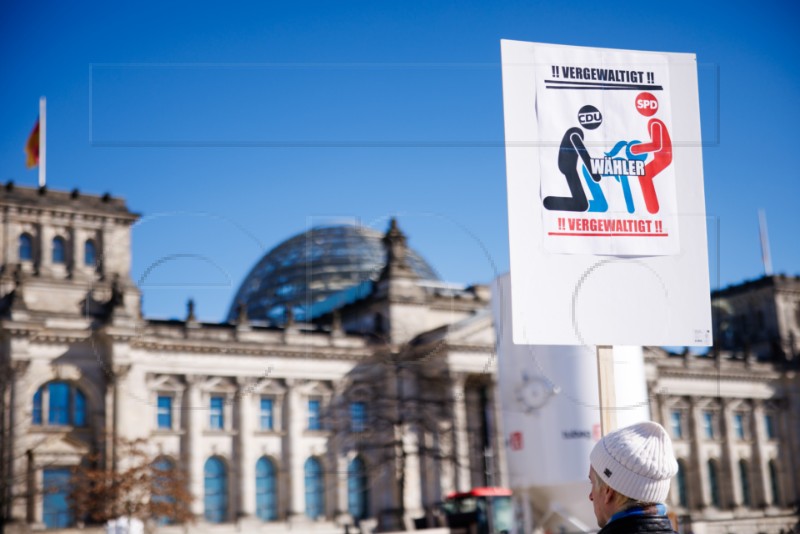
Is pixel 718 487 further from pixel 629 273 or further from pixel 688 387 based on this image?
pixel 629 273

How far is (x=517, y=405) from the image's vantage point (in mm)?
28688

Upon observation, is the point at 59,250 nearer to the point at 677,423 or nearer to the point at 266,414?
the point at 266,414

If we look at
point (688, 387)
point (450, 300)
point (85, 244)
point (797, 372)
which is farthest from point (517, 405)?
point (797, 372)

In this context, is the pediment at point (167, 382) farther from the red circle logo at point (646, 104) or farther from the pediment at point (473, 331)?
the red circle logo at point (646, 104)

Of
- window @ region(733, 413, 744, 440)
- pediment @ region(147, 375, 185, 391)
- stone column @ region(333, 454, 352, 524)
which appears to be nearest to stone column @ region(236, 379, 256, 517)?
pediment @ region(147, 375, 185, 391)

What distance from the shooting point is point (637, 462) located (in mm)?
6051

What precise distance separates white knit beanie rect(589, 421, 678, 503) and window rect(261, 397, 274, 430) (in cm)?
5918

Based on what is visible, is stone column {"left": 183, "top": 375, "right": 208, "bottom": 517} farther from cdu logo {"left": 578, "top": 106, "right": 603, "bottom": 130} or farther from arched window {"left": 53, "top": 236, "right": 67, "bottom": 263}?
cdu logo {"left": 578, "top": 106, "right": 603, "bottom": 130}

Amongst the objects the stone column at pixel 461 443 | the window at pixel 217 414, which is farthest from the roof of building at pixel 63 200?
the stone column at pixel 461 443

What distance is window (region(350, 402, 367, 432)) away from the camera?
65875 millimetres

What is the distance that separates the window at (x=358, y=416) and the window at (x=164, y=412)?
10.9 metres

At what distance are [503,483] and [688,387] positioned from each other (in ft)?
85.3

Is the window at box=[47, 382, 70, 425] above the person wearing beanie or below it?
above

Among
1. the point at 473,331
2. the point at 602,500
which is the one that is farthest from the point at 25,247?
the point at 602,500
